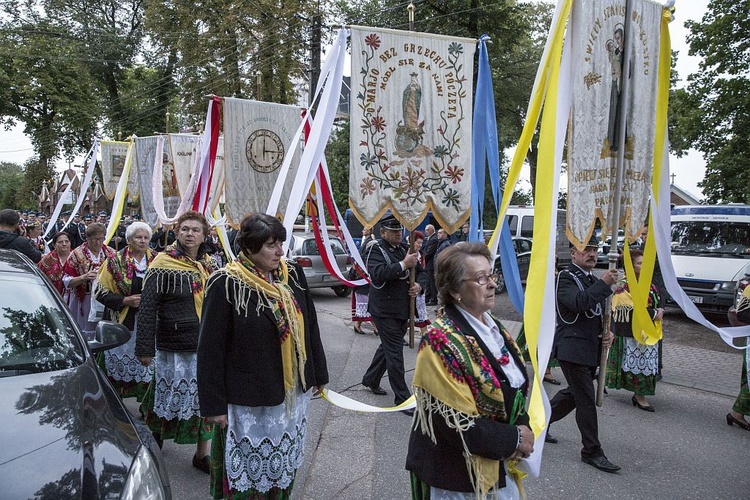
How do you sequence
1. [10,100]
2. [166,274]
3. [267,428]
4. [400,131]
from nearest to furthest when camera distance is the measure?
[267,428] < [166,274] < [400,131] < [10,100]

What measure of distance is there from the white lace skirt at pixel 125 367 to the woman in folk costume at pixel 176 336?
92 cm

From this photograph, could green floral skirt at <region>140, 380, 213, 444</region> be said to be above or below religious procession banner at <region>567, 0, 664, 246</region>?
below

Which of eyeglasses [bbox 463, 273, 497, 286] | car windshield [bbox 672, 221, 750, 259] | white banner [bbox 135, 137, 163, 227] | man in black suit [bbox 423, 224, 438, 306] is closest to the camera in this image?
eyeglasses [bbox 463, 273, 497, 286]

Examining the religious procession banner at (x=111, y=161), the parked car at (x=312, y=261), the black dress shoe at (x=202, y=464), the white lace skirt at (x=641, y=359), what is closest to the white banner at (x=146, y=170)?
the religious procession banner at (x=111, y=161)

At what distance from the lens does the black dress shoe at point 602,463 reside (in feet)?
14.5

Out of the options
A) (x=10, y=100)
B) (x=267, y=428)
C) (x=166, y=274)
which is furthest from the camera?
(x=10, y=100)

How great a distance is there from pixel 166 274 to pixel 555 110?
2922 millimetres

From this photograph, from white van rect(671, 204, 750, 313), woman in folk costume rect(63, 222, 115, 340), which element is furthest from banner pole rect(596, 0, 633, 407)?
white van rect(671, 204, 750, 313)

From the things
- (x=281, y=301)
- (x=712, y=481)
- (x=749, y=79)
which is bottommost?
(x=712, y=481)

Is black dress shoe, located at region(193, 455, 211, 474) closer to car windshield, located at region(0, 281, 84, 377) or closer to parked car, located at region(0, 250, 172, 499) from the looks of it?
parked car, located at region(0, 250, 172, 499)

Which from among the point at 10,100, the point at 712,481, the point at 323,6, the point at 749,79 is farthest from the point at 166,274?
the point at 10,100

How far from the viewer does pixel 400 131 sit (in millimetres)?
5957

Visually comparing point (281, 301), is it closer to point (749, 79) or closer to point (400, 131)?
point (400, 131)

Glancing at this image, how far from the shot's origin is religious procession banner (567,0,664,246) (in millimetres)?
4035
